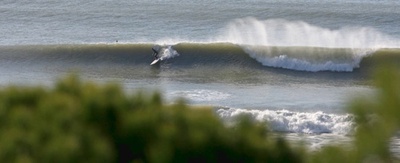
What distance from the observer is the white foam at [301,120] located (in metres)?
15.0

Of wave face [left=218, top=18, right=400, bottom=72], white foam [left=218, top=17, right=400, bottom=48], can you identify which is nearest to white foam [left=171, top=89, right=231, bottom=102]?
wave face [left=218, top=18, right=400, bottom=72]

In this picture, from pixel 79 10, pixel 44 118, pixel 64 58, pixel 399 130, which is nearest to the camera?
pixel 399 130

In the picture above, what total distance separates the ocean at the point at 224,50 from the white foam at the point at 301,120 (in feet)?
0.05

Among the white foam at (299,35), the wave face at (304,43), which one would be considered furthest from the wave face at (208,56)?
the white foam at (299,35)

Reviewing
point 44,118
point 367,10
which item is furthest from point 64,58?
point 44,118

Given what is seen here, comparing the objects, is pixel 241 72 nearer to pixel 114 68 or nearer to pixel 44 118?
pixel 114 68

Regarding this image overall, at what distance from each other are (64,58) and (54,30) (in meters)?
4.33

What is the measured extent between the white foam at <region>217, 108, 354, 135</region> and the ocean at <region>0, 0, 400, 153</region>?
16 millimetres

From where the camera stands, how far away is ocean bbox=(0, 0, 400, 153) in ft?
57.9

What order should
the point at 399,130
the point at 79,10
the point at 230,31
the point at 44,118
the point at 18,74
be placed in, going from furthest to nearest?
the point at 79,10, the point at 230,31, the point at 18,74, the point at 44,118, the point at 399,130

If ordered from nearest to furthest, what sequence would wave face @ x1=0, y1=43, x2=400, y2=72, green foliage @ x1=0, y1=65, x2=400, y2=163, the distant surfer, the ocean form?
green foliage @ x1=0, y1=65, x2=400, y2=163 → the ocean → wave face @ x1=0, y1=43, x2=400, y2=72 → the distant surfer

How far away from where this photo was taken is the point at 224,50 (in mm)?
23234

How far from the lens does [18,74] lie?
21.3 meters

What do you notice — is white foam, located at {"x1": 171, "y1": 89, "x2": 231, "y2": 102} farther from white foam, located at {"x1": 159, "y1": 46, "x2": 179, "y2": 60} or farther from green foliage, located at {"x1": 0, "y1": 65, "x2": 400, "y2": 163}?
green foliage, located at {"x1": 0, "y1": 65, "x2": 400, "y2": 163}
